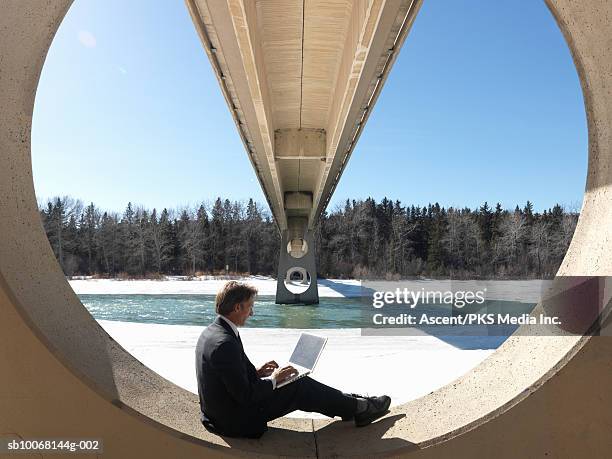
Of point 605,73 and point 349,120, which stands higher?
point 349,120

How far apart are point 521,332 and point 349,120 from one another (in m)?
6.49

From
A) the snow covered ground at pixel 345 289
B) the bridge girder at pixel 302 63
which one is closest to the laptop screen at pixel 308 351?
the bridge girder at pixel 302 63

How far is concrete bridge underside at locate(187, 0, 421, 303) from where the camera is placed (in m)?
5.41

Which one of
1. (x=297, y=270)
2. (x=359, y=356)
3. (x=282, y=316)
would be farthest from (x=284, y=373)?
(x=297, y=270)

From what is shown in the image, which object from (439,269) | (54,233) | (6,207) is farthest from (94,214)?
(6,207)

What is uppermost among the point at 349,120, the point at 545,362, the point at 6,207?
the point at 349,120

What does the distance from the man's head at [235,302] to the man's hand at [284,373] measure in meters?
0.38

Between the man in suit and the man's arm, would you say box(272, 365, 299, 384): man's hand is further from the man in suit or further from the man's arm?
the man's arm

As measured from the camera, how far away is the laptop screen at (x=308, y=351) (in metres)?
3.25

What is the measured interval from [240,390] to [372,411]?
0.98 metres

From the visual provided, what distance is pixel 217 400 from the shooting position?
9.32ft

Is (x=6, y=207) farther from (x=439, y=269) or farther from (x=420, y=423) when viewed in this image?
(x=439, y=269)

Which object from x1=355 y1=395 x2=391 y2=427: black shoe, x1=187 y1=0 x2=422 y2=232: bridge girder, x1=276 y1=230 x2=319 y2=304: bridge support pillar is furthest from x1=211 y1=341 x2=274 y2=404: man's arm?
x1=276 y1=230 x2=319 y2=304: bridge support pillar

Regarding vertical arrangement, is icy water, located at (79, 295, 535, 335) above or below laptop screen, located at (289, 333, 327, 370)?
below
